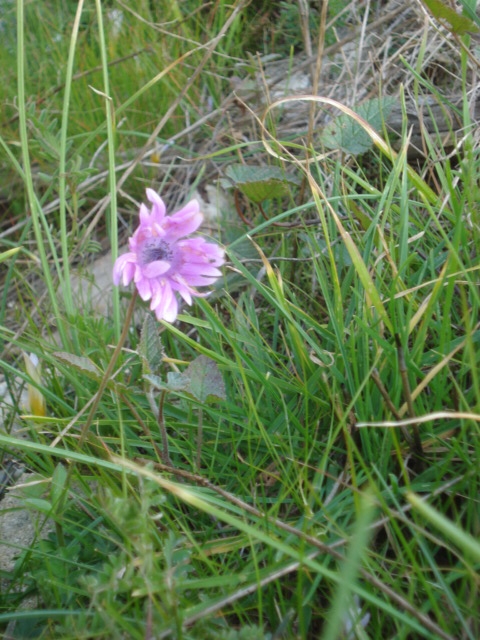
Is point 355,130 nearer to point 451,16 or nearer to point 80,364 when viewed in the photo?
point 451,16

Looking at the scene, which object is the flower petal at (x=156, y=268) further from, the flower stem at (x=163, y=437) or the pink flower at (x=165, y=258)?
the flower stem at (x=163, y=437)

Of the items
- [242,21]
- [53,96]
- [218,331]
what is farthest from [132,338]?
[242,21]

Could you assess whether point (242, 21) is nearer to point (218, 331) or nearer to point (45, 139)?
point (45, 139)

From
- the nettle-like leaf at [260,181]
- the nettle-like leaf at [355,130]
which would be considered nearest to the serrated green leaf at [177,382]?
the nettle-like leaf at [260,181]

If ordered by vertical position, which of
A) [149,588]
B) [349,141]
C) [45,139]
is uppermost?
[45,139]

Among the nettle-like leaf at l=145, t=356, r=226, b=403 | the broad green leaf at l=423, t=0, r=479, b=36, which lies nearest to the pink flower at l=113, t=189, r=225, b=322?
the nettle-like leaf at l=145, t=356, r=226, b=403

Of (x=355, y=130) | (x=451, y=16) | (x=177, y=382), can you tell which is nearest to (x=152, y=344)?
(x=177, y=382)

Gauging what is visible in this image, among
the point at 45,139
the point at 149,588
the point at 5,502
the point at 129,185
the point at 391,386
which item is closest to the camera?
the point at 149,588

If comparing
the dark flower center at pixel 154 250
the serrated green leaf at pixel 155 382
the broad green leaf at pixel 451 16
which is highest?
the broad green leaf at pixel 451 16
